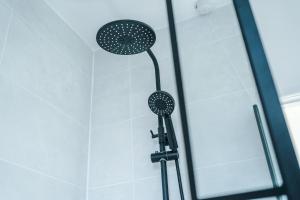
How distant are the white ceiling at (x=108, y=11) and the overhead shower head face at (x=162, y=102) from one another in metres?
0.45

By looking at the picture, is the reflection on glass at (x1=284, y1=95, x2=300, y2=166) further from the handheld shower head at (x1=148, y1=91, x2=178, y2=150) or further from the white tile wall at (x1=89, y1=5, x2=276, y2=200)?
the handheld shower head at (x1=148, y1=91, x2=178, y2=150)

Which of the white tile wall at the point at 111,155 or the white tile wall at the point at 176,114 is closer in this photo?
the white tile wall at the point at 176,114

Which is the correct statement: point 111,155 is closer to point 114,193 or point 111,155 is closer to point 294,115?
point 114,193

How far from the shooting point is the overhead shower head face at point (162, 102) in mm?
1072

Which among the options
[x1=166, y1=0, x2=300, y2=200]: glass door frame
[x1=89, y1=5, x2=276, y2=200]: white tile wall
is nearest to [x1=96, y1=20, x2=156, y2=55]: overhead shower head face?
[x1=89, y1=5, x2=276, y2=200]: white tile wall

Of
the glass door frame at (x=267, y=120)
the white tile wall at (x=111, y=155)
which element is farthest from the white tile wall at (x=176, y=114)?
the glass door frame at (x=267, y=120)

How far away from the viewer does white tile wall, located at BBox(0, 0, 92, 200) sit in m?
0.97

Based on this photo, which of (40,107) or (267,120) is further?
(40,107)

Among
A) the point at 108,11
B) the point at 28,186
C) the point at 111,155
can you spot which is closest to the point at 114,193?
the point at 111,155

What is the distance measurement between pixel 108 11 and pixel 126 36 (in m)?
0.50

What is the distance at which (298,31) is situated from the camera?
4.41 ft

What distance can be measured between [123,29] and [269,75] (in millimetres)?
578

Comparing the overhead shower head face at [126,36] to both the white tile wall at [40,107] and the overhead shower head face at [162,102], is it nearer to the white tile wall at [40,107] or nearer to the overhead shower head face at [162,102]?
the overhead shower head face at [162,102]

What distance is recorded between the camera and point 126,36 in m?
0.99
